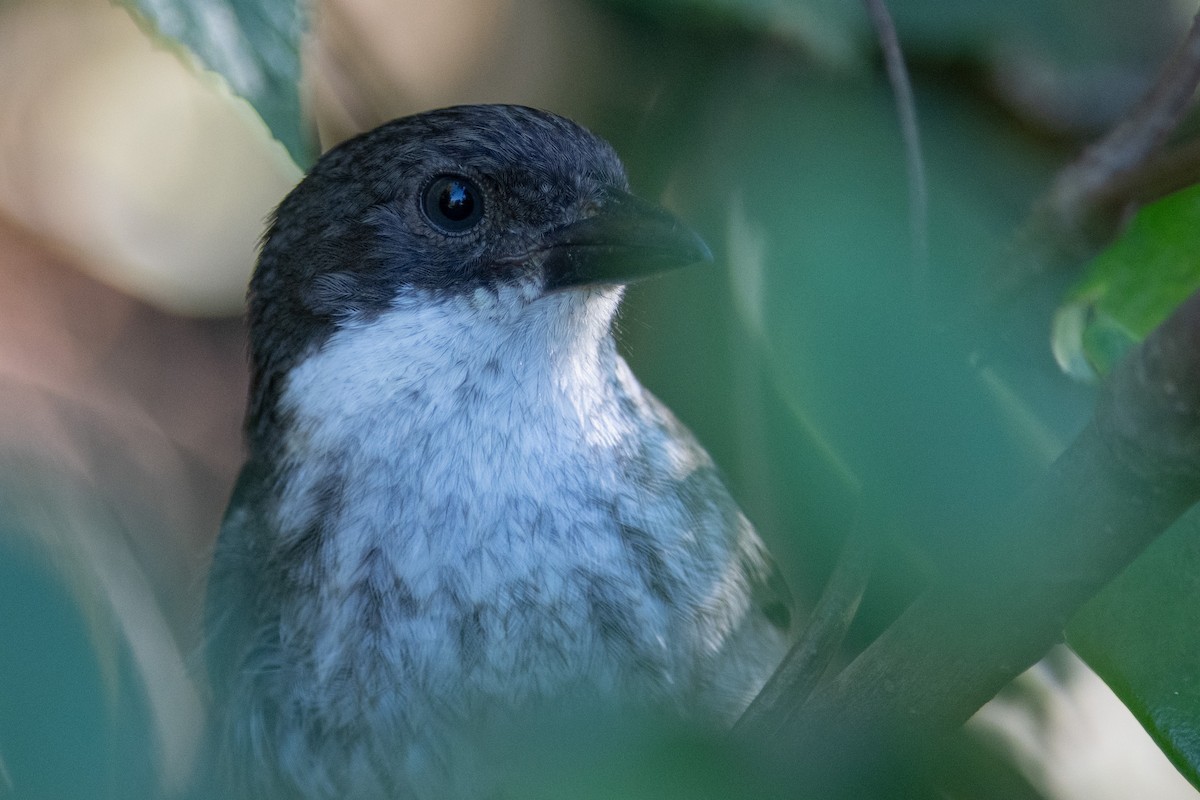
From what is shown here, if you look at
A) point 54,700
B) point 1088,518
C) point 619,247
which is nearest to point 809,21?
point 619,247

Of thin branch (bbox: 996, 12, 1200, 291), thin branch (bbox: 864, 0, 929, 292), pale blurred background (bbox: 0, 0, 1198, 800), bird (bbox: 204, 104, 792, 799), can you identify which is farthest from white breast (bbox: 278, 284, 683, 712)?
thin branch (bbox: 996, 12, 1200, 291)

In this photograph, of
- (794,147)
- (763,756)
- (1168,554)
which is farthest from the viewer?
(794,147)

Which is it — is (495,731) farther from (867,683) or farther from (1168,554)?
(1168,554)

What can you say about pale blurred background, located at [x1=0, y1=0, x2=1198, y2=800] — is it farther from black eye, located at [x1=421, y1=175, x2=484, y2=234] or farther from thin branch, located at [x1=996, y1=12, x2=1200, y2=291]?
black eye, located at [x1=421, y1=175, x2=484, y2=234]

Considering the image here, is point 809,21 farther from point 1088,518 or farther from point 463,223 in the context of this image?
point 1088,518

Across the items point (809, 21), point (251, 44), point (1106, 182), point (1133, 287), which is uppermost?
point (809, 21)

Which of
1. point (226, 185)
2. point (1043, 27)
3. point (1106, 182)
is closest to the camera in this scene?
point (1106, 182)

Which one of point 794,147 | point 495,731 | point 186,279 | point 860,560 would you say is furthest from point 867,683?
point 186,279
